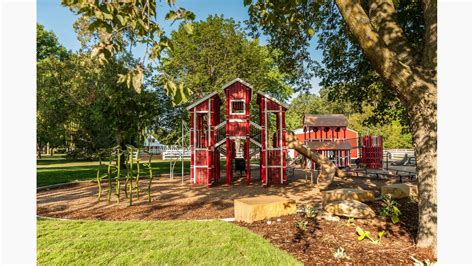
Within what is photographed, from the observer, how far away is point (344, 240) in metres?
4.80

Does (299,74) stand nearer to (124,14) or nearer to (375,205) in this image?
(375,205)

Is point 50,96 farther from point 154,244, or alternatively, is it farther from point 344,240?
point 344,240

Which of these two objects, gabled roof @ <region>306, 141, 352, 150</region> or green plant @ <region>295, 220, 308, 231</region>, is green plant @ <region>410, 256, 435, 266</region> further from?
gabled roof @ <region>306, 141, 352, 150</region>

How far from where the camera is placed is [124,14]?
9.09 feet

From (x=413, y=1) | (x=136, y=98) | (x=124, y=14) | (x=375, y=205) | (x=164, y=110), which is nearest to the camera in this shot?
(x=124, y=14)

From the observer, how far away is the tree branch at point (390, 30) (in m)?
4.70

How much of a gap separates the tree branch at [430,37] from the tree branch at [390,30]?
224 millimetres

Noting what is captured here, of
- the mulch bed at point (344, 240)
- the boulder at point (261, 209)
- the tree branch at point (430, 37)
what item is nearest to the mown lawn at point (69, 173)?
the boulder at point (261, 209)

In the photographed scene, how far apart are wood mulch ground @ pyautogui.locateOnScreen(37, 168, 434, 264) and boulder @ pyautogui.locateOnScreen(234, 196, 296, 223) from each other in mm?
205

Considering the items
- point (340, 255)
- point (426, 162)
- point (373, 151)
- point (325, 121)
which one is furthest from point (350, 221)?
point (325, 121)

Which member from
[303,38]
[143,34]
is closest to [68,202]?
[143,34]

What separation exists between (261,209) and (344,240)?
76.3 inches

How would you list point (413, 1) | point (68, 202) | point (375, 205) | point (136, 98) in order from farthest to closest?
point (136, 98) < point (413, 1) < point (68, 202) < point (375, 205)

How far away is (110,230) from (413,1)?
12.3m
